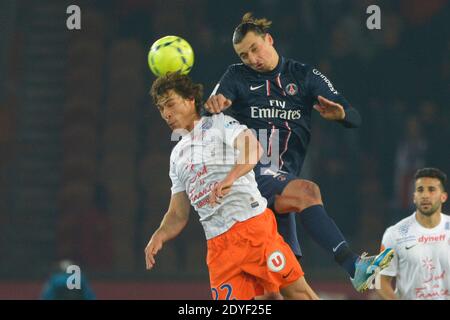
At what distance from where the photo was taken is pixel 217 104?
5773 millimetres

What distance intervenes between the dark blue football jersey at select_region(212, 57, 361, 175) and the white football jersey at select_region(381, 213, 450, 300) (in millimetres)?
1940

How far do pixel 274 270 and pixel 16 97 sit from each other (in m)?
7.74

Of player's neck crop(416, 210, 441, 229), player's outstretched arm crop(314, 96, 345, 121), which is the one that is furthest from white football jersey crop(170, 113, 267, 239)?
player's neck crop(416, 210, 441, 229)

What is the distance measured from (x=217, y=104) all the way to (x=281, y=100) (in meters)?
0.60

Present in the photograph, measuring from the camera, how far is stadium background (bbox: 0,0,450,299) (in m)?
11.3

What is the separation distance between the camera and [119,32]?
42.8 ft

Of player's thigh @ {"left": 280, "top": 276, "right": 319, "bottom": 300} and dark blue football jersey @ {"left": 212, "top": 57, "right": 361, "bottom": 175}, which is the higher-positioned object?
dark blue football jersey @ {"left": 212, "top": 57, "right": 361, "bottom": 175}

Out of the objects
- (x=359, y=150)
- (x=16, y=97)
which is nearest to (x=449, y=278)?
(x=359, y=150)

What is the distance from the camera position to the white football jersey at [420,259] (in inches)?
304

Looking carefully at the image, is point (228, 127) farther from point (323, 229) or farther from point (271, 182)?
point (323, 229)
